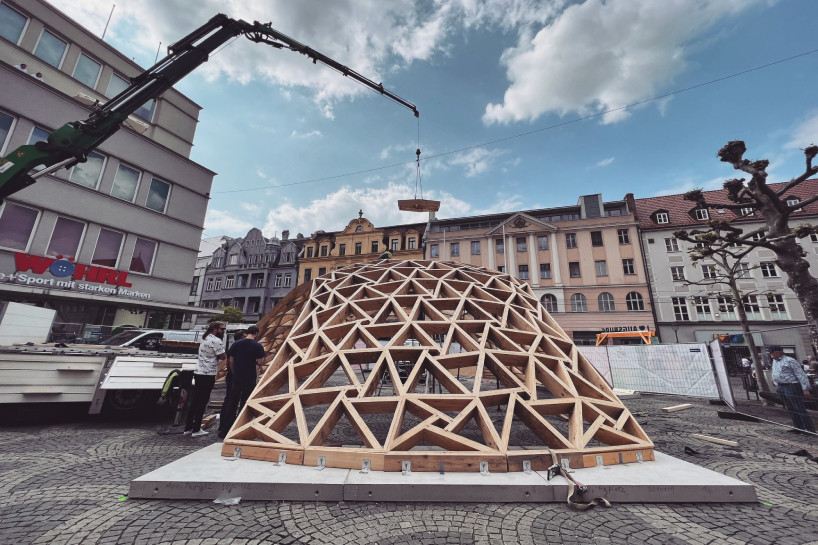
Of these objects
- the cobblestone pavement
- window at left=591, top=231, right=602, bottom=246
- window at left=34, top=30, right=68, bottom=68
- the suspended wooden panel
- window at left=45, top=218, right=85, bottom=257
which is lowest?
the cobblestone pavement

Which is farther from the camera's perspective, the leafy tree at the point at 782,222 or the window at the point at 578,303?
the window at the point at 578,303

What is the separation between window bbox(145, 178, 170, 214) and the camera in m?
17.8

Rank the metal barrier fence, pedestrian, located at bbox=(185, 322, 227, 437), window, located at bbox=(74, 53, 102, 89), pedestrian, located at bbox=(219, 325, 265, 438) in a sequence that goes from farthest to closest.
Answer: window, located at bbox=(74, 53, 102, 89) → the metal barrier fence → pedestrian, located at bbox=(185, 322, 227, 437) → pedestrian, located at bbox=(219, 325, 265, 438)

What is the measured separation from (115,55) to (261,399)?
23772 mm

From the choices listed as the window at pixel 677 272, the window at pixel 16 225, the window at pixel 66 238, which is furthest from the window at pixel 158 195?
the window at pixel 677 272

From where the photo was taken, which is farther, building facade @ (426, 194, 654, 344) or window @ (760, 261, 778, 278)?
building facade @ (426, 194, 654, 344)

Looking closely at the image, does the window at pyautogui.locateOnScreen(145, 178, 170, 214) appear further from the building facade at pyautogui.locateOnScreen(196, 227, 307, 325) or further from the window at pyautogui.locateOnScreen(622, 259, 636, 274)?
the window at pyautogui.locateOnScreen(622, 259, 636, 274)

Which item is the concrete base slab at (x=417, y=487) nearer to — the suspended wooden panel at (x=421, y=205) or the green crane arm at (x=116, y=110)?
the green crane arm at (x=116, y=110)

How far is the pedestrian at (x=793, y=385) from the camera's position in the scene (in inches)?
308

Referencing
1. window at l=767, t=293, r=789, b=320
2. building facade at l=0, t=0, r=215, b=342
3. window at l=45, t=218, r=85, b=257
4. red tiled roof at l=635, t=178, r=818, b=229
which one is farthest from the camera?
red tiled roof at l=635, t=178, r=818, b=229

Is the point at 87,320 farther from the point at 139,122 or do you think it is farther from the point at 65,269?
the point at 139,122

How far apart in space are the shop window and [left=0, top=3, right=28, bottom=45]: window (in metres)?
5.52

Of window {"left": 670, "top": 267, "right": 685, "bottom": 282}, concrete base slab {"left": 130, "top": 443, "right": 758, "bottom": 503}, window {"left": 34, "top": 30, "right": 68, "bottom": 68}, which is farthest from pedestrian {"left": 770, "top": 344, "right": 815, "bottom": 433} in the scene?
window {"left": 34, "top": 30, "right": 68, "bottom": 68}

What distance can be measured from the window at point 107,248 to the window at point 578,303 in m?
33.3
